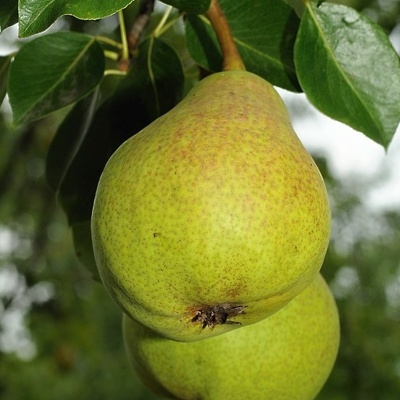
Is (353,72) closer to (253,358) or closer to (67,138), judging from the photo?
(253,358)

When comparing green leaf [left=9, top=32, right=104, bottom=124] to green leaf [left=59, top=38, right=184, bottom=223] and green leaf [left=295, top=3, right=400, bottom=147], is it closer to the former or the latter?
green leaf [left=59, top=38, right=184, bottom=223]

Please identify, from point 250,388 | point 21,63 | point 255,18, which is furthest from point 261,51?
point 250,388

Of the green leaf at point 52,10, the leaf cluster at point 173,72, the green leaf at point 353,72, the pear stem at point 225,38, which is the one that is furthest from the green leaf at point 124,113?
the green leaf at point 52,10

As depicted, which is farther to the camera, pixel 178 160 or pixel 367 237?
pixel 367 237

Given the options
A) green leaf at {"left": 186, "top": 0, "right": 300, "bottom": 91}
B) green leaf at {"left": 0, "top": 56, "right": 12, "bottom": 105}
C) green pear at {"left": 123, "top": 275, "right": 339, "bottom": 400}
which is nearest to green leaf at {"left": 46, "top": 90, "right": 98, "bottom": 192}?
green leaf at {"left": 0, "top": 56, "right": 12, "bottom": 105}

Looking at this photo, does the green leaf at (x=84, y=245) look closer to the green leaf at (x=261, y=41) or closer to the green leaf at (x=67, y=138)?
the green leaf at (x=67, y=138)

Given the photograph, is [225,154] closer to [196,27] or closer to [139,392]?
[196,27]
